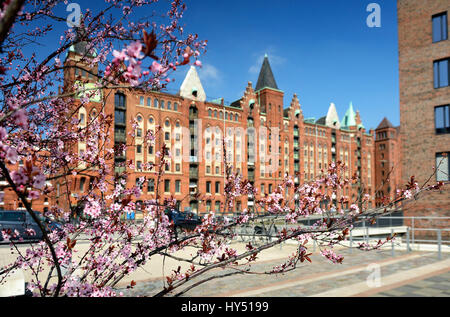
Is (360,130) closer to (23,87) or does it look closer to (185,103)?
(185,103)

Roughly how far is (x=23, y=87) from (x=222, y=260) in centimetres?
368

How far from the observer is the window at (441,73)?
2317 centimetres

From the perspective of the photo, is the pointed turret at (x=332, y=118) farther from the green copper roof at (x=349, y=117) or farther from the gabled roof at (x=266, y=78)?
the gabled roof at (x=266, y=78)

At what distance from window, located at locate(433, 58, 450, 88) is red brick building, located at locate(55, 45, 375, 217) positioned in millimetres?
22166

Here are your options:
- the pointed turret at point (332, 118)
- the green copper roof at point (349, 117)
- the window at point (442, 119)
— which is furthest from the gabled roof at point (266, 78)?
the window at point (442, 119)

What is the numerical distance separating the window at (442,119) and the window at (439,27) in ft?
15.4

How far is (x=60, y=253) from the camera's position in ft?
9.95

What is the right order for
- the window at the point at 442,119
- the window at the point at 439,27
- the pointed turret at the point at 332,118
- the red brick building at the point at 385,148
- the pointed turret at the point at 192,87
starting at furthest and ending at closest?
the red brick building at the point at 385,148 → the pointed turret at the point at 332,118 → the pointed turret at the point at 192,87 → the window at the point at 439,27 → the window at the point at 442,119

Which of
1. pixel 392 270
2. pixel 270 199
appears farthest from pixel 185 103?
pixel 270 199

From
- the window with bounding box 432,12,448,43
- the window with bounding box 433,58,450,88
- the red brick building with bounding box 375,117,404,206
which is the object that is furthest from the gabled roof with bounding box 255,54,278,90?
the window with bounding box 433,58,450,88

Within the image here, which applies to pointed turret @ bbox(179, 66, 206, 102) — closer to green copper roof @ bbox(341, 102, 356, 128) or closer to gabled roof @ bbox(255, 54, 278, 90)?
gabled roof @ bbox(255, 54, 278, 90)

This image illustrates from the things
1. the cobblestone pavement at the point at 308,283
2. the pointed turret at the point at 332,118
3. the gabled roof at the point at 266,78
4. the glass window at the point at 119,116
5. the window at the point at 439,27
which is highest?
the gabled roof at the point at 266,78

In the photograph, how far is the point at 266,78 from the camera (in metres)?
67.1

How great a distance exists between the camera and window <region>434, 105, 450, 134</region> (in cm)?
2297
